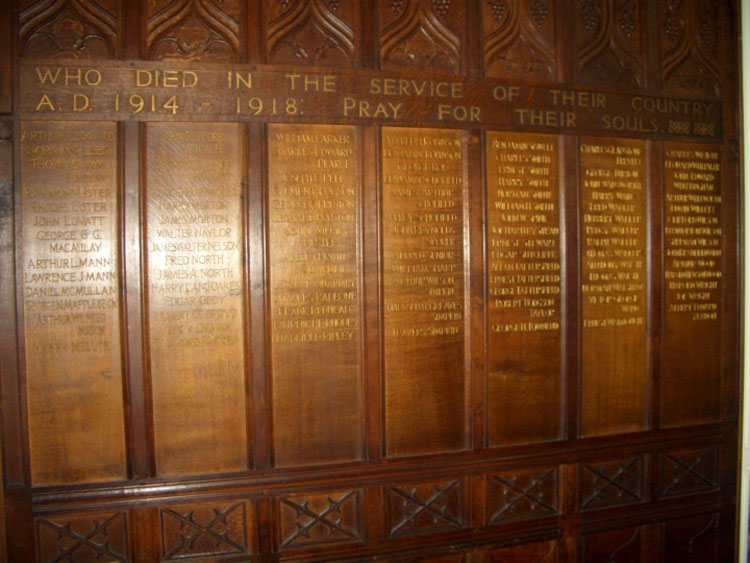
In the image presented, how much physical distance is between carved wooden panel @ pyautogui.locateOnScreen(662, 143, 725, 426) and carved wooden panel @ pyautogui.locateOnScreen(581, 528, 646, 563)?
89 cm

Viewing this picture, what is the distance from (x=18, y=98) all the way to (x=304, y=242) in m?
1.87

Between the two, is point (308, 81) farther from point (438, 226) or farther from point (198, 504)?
point (198, 504)

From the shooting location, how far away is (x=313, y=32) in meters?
3.08

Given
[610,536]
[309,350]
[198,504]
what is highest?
[309,350]

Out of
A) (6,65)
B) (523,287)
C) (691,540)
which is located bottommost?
(691,540)

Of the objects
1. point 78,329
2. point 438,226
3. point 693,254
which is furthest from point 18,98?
point 693,254

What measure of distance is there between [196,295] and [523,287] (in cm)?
221

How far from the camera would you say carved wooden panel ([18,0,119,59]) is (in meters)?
2.81

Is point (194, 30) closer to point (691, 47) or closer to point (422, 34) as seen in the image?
point (422, 34)

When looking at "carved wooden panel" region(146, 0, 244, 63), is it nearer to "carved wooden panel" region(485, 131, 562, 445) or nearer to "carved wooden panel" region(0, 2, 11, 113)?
"carved wooden panel" region(0, 2, 11, 113)

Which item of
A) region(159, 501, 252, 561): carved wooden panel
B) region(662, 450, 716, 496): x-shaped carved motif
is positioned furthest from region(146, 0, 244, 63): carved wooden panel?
region(662, 450, 716, 496): x-shaped carved motif

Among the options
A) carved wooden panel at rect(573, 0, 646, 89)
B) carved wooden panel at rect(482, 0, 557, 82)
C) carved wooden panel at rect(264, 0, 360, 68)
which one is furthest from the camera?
carved wooden panel at rect(573, 0, 646, 89)

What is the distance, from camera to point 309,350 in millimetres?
3066

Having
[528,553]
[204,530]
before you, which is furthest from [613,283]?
[204,530]
